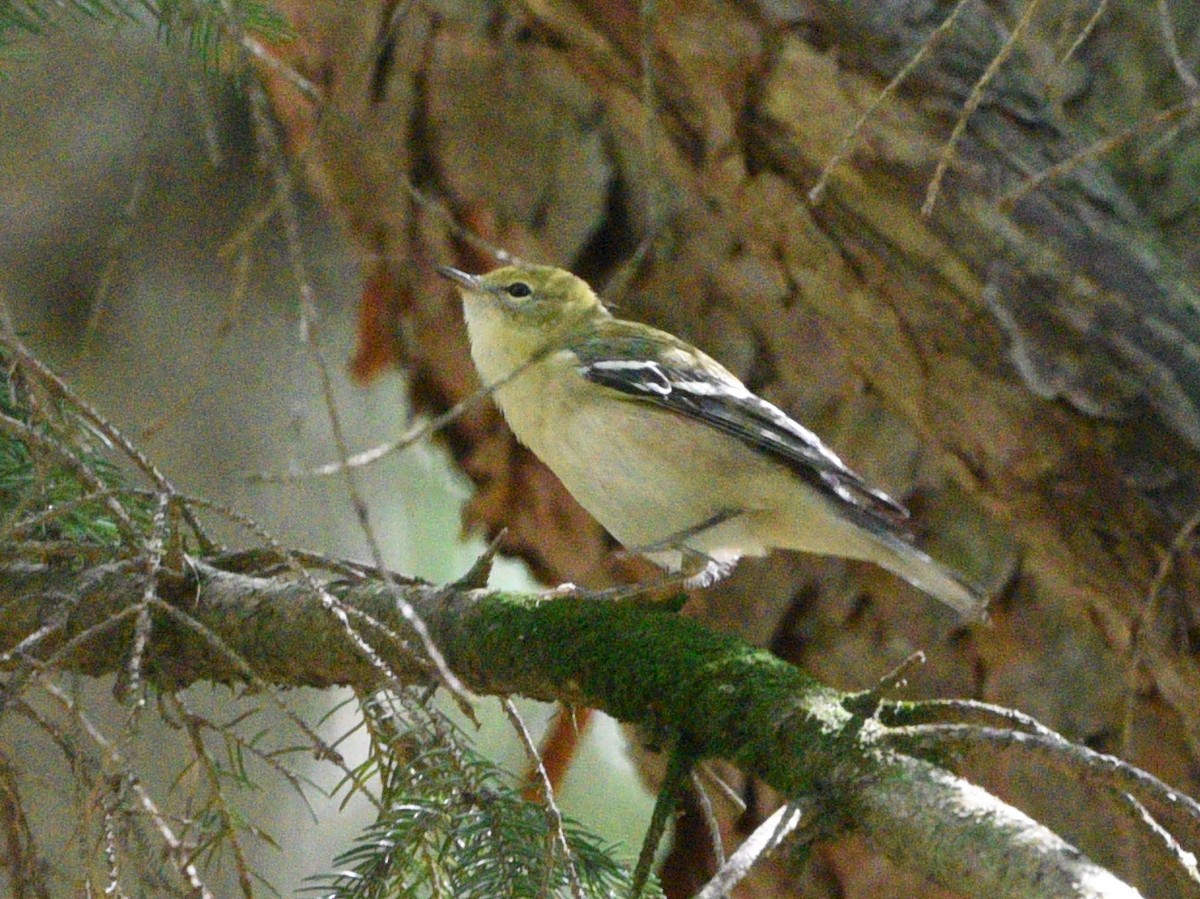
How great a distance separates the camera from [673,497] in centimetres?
273

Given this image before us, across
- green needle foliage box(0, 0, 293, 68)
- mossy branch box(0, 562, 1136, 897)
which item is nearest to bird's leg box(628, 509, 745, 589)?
mossy branch box(0, 562, 1136, 897)

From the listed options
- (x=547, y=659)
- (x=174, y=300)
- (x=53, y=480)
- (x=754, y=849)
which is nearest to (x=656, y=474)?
(x=547, y=659)

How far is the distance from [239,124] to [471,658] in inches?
104

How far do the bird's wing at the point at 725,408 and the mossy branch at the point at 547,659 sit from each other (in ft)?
3.00

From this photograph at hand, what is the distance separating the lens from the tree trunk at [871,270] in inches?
111

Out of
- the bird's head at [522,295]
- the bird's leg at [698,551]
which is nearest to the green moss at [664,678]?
the bird's leg at [698,551]

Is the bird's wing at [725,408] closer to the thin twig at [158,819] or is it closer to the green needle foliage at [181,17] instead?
the green needle foliage at [181,17]

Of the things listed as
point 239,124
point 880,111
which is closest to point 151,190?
point 239,124

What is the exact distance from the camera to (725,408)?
2852 mm

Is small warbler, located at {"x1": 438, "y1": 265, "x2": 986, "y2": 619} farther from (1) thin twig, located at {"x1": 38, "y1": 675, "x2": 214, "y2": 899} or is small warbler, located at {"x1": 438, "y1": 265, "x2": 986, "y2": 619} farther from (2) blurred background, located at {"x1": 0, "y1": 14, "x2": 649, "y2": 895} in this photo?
(1) thin twig, located at {"x1": 38, "y1": 675, "x2": 214, "y2": 899}

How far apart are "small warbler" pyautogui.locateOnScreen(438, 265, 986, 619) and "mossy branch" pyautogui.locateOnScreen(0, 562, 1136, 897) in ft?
2.56

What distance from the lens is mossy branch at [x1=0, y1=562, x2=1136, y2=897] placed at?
142 cm

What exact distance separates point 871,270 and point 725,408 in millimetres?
473

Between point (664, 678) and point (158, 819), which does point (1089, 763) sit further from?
point (158, 819)
